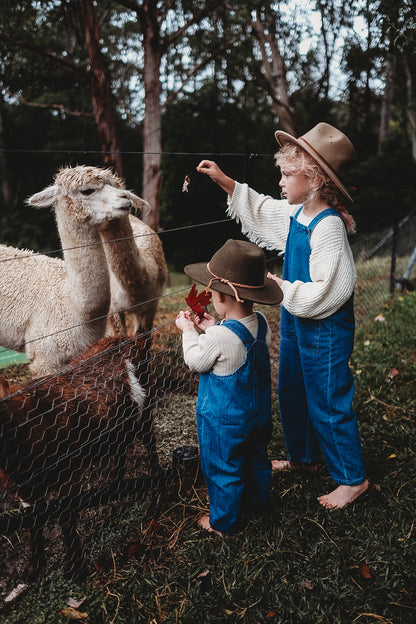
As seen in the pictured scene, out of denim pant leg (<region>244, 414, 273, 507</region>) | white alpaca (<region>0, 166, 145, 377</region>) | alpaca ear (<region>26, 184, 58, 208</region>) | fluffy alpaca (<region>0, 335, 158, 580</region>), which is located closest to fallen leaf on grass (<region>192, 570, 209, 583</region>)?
denim pant leg (<region>244, 414, 273, 507</region>)

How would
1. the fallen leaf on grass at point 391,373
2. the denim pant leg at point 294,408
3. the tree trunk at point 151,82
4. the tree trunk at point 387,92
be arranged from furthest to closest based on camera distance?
the tree trunk at point 387,92 < the tree trunk at point 151,82 < the fallen leaf on grass at point 391,373 < the denim pant leg at point 294,408

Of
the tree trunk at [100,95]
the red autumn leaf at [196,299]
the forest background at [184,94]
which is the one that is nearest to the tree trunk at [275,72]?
the forest background at [184,94]

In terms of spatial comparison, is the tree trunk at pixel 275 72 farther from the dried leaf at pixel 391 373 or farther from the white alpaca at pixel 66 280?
the white alpaca at pixel 66 280

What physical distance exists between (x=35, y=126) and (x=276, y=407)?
632 inches

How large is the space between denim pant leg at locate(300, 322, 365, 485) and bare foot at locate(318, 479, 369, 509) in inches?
2.0

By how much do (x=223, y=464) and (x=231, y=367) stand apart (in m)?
0.53

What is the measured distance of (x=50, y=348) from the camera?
337 cm

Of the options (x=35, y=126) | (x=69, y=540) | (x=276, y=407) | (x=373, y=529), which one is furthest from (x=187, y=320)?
(x=35, y=126)

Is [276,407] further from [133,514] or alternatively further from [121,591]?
[121,591]

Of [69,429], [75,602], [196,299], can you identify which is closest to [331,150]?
[196,299]

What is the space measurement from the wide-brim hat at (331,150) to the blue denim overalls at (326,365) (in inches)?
8.1

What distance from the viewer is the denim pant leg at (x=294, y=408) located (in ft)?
9.86

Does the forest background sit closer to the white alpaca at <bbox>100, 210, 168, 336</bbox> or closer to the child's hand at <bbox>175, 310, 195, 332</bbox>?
the white alpaca at <bbox>100, 210, 168, 336</bbox>

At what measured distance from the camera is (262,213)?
10.1ft
